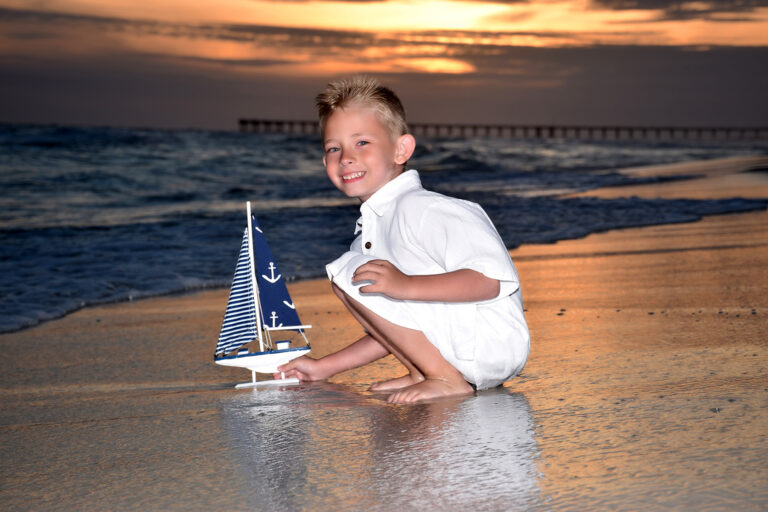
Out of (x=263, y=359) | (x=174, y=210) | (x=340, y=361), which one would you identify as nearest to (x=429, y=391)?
(x=340, y=361)

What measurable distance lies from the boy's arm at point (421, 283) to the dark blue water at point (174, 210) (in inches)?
109

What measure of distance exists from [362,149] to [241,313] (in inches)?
27.2

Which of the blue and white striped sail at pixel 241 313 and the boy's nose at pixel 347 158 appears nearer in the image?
the boy's nose at pixel 347 158

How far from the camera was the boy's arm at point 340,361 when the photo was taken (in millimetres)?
2904

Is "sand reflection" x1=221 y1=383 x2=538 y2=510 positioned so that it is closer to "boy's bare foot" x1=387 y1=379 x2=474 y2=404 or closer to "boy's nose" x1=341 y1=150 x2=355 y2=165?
"boy's bare foot" x1=387 y1=379 x2=474 y2=404

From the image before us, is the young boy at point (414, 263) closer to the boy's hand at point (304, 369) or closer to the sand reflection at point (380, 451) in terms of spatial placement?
the sand reflection at point (380, 451)

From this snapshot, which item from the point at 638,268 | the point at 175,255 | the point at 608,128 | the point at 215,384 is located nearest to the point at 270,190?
the point at 175,255

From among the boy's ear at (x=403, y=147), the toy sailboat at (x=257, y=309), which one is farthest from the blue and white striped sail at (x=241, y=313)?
the boy's ear at (x=403, y=147)

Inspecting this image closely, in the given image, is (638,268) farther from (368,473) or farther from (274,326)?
(368,473)

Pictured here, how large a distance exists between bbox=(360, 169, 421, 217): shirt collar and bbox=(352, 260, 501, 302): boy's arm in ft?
0.98

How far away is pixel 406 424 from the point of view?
7.34ft

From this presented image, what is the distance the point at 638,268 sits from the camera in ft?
17.4

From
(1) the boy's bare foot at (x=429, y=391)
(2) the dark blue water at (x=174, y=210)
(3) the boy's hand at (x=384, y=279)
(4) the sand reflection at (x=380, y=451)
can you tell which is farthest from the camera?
(2) the dark blue water at (x=174, y=210)

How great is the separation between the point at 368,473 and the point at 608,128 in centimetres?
9237
